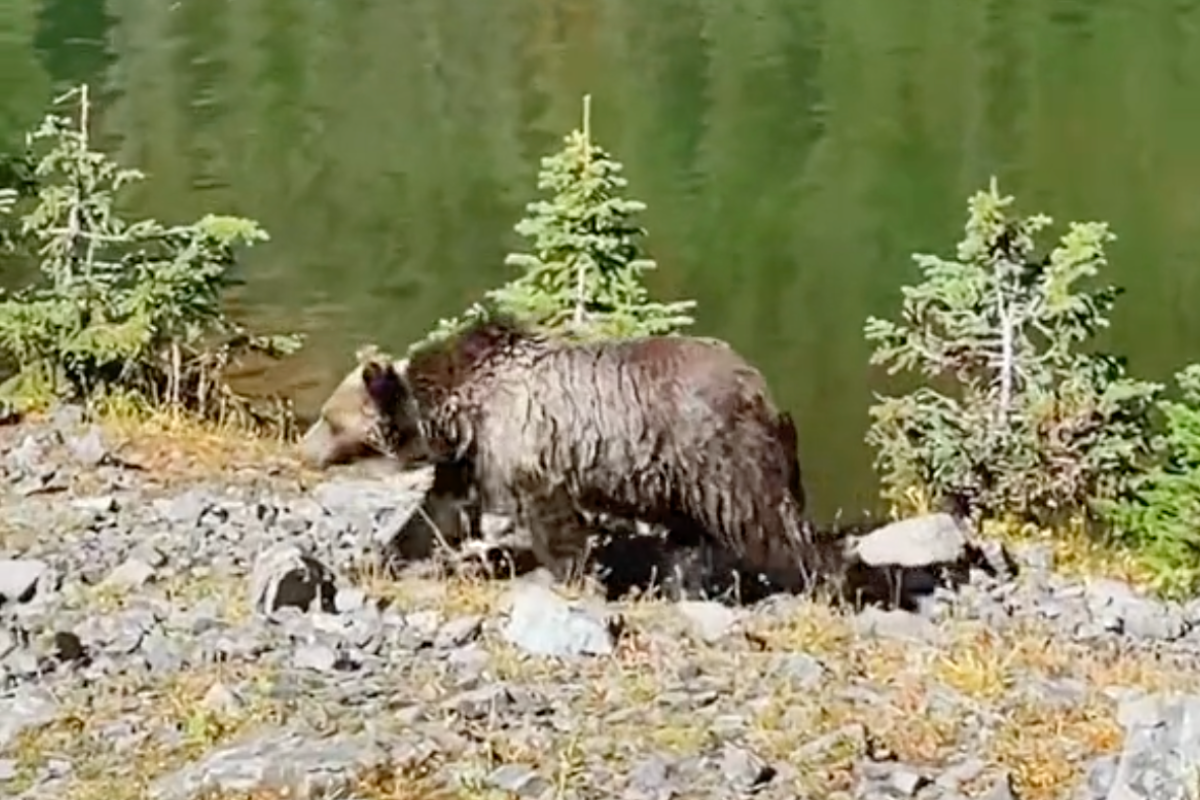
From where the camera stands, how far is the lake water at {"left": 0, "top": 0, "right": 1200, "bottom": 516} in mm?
20672

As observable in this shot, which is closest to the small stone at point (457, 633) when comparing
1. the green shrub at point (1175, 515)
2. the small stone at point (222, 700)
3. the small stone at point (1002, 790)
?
the small stone at point (222, 700)

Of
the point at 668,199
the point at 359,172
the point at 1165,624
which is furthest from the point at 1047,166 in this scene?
the point at 1165,624

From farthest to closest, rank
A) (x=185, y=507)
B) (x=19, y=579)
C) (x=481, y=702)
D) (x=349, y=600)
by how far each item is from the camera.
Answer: (x=185, y=507) → (x=19, y=579) → (x=349, y=600) → (x=481, y=702)

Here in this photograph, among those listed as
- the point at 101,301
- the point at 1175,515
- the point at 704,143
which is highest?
the point at 101,301

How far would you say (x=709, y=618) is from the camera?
707 cm

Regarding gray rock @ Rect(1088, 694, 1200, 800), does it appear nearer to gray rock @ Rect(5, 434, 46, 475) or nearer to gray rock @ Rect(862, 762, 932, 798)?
gray rock @ Rect(862, 762, 932, 798)

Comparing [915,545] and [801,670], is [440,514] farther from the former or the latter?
[801,670]

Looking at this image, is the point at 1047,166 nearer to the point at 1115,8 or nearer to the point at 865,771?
the point at 1115,8

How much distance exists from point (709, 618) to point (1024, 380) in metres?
4.56

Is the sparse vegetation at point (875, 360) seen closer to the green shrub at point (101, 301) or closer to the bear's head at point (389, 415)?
the green shrub at point (101, 301)

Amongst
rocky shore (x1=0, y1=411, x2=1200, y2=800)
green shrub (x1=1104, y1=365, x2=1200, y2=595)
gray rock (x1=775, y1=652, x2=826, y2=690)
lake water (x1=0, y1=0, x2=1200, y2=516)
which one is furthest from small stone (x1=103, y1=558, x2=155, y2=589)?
lake water (x1=0, y1=0, x2=1200, y2=516)

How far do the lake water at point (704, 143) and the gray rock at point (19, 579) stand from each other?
25.2ft

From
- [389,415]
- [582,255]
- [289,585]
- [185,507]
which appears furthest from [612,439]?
[582,255]

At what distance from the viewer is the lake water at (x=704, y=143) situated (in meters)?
20.7
